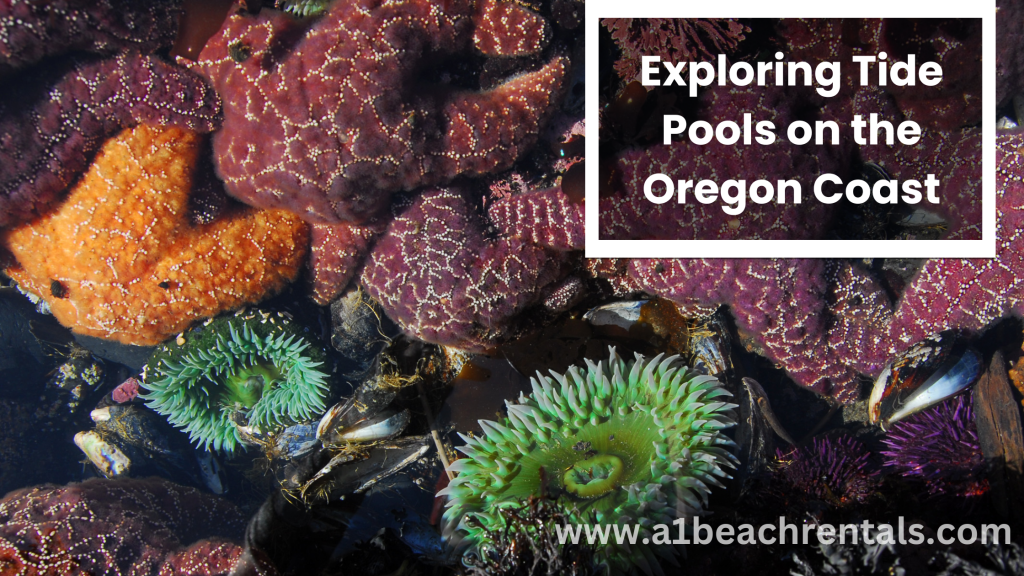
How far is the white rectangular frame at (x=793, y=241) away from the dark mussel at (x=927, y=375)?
584 millimetres

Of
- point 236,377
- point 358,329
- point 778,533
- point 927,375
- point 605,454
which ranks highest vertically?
point 358,329

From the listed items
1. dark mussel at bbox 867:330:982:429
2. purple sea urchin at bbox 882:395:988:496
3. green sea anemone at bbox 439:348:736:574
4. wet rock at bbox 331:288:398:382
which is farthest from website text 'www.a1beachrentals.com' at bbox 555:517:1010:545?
wet rock at bbox 331:288:398:382

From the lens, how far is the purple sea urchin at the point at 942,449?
2.80m

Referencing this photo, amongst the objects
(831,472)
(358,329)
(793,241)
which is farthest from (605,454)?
(358,329)

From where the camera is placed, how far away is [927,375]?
9.90ft

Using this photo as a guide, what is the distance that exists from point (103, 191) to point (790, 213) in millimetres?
4303

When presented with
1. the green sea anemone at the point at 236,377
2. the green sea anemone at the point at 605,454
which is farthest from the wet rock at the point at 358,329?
the green sea anemone at the point at 605,454

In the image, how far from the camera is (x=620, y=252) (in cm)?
289

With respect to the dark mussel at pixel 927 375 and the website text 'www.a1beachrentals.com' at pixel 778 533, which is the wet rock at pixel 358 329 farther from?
the dark mussel at pixel 927 375

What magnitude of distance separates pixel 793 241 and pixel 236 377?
4.16 m

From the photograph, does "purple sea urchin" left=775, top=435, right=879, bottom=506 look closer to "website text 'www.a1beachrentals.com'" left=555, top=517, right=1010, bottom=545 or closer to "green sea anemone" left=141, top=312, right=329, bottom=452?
"website text 'www.a1beachrentals.com'" left=555, top=517, right=1010, bottom=545

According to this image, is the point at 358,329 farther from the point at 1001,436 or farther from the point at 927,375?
the point at 1001,436

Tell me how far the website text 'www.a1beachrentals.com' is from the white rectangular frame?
1.50 m

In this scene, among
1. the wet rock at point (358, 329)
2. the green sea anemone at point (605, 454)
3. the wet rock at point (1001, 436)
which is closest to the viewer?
the green sea anemone at point (605, 454)
